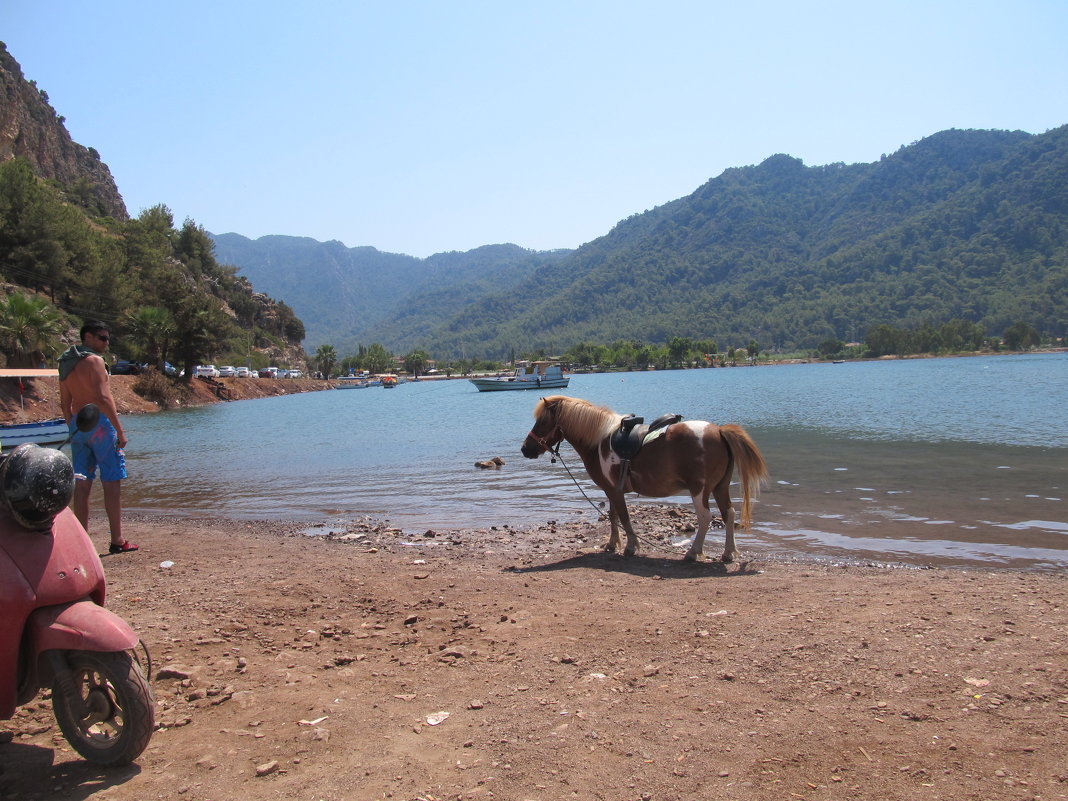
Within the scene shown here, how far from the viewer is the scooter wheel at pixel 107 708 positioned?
3.16m

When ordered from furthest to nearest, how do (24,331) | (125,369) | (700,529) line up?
(125,369)
(24,331)
(700,529)

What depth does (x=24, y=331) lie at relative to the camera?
37562 millimetres

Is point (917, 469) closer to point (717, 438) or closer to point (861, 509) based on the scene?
point (861, 509)

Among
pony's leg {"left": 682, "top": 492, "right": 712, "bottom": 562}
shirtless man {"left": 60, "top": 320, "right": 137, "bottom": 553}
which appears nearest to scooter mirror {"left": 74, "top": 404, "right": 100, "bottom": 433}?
shirtless man {"left": 60, "top": 320, "right": 137, "bottom": 553}

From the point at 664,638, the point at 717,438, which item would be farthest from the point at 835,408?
the point at 664,638

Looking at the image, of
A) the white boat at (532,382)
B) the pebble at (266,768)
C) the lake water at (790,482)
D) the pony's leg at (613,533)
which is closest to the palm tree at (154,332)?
the lake water at (790,482)

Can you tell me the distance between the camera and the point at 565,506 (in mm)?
12398

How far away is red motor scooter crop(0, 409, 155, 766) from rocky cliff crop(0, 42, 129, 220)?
10600cm

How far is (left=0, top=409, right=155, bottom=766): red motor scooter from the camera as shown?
3.13m

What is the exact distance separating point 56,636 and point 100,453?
4.73 metres

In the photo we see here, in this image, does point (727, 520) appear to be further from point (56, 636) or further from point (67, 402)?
point (67, 402)

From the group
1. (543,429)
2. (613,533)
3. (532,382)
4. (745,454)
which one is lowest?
(613,533)

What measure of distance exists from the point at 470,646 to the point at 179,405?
205 ft

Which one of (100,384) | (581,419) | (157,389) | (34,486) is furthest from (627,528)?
(157,389)
